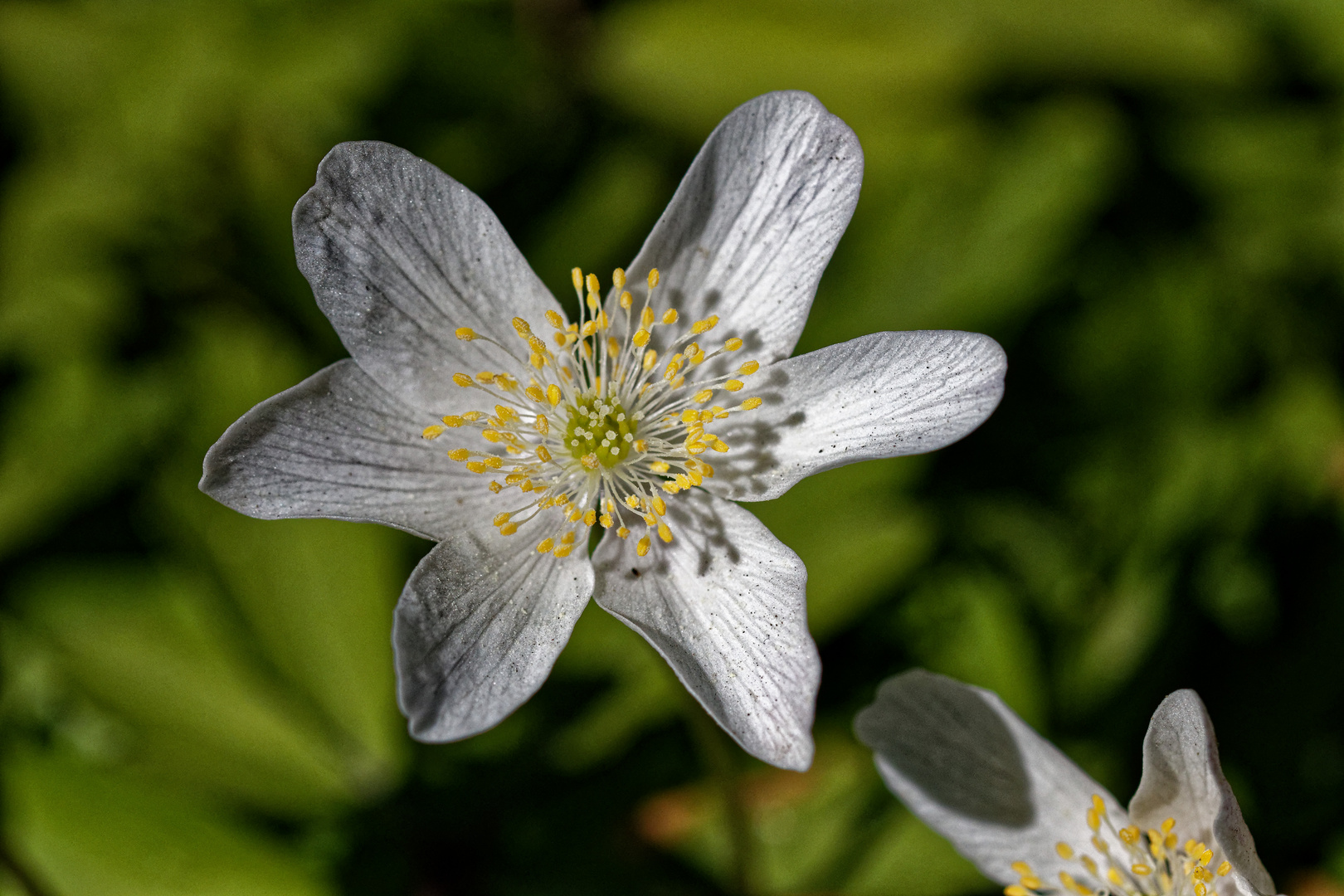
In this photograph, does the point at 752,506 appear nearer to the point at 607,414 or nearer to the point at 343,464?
the point at 607,414

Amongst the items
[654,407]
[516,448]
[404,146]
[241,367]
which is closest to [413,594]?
[516,448]

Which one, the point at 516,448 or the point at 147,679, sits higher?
the point at 516,448

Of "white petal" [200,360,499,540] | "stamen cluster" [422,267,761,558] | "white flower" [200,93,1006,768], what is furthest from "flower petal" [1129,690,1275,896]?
"white petal" [200,360,499,540]

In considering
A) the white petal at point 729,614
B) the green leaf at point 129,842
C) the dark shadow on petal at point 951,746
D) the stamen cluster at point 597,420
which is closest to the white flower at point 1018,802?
the dark shadow on petal at point 951,746

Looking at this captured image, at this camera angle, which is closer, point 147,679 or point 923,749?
point 923,749

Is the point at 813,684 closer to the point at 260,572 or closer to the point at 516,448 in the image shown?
the point at 516,448

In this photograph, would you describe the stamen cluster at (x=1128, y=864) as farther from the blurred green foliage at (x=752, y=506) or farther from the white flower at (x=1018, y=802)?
the blurred green foliage at (x=752, y=506)

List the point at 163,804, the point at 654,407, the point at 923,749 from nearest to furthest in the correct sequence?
the point at 923,749
the point at 654,407
the point at 163,804
